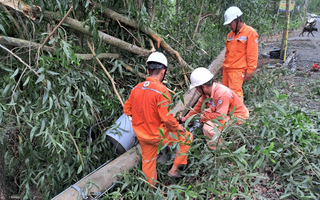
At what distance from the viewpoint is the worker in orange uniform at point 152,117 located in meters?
2.59

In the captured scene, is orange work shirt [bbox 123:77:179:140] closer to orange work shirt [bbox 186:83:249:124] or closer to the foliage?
the foliage

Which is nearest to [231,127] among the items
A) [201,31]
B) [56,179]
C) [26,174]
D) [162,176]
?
[162,176]

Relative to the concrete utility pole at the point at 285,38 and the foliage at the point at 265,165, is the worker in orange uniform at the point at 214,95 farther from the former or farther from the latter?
the concrete utility pole at the point at 285,38

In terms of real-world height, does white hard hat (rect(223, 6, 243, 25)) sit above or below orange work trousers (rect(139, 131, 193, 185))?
above

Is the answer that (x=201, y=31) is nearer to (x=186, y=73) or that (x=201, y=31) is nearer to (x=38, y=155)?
(x=186, y=73)

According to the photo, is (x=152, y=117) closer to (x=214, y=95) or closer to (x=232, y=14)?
(x=214, y=95)

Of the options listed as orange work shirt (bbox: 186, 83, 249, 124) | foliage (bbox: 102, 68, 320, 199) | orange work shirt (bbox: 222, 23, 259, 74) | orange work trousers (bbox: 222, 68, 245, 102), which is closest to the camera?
foliage (bbox: 102, 68, 320, 199)

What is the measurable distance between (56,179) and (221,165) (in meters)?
2.12

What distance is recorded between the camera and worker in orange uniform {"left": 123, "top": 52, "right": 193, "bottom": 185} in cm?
259

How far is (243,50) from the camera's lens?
4.08 metres

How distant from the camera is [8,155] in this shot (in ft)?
10.6

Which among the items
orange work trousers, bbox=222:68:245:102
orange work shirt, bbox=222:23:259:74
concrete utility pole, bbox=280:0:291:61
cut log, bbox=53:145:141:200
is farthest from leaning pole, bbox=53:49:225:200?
concrete utility pole, bbox=280:0:291:61

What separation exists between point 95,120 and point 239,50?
8.78ft

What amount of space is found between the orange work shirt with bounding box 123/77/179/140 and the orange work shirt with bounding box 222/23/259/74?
2006 millimetres
